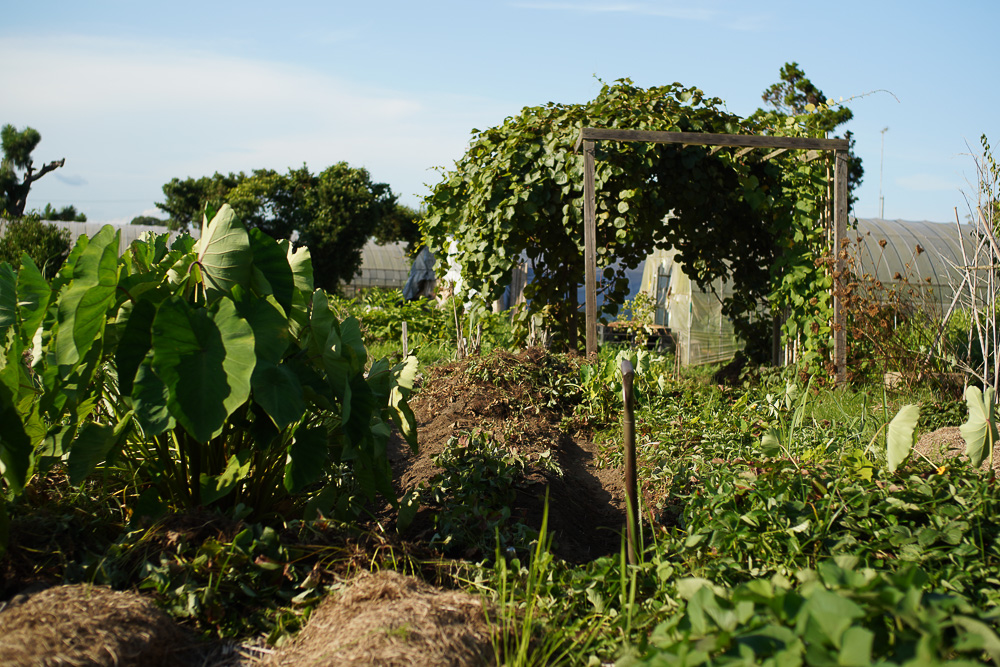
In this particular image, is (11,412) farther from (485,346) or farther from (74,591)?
(485,346)

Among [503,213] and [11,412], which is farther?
[503,213]

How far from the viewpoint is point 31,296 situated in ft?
7.04

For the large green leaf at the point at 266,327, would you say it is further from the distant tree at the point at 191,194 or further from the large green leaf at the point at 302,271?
the distant tree at the point at 191,194

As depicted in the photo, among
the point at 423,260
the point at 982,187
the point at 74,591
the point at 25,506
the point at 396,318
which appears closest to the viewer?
A: the point at 74,591

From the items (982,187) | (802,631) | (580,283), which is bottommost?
(802,631)

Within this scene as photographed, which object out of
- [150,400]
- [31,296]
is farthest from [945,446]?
[31,296]

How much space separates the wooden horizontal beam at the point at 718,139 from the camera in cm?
530

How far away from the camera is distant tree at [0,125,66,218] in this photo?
76.2ft

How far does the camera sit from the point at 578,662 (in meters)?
1.62

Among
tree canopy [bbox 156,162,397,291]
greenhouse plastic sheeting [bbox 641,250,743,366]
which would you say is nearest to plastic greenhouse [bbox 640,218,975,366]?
greenhouse plastic sheeting [bbox 641,250,743,366]

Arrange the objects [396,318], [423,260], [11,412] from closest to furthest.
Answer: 1. [11,412]
2. [396,318]
3. [423,260]

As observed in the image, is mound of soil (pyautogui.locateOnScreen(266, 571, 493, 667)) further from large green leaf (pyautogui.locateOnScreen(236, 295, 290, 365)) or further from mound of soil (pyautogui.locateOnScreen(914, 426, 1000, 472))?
mound of soil (pyautogui.locateOnScreen(914, 426, 1000, 472))

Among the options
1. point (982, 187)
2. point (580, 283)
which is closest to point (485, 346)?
point (580, 283)

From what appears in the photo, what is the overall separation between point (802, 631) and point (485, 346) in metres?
5.78
